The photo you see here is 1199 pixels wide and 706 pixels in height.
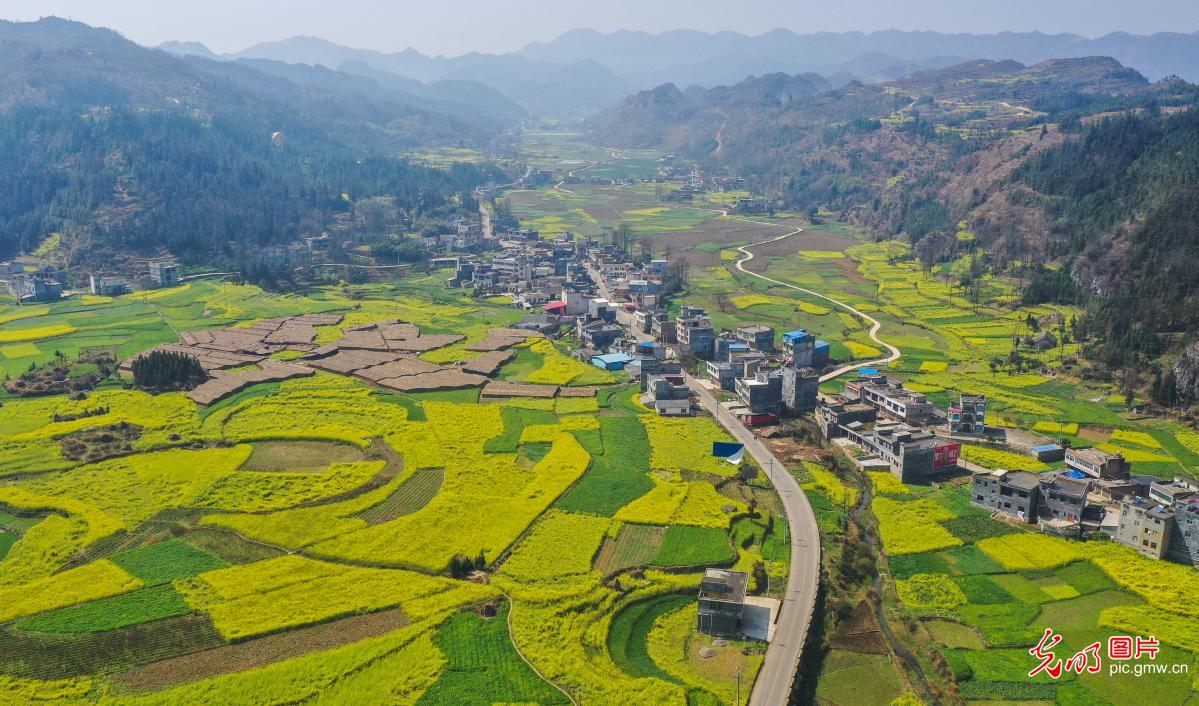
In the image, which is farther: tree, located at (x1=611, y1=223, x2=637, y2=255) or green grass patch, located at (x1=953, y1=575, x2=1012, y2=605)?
tree, located at (x1=611, y1=223, x2=637, y2=255)

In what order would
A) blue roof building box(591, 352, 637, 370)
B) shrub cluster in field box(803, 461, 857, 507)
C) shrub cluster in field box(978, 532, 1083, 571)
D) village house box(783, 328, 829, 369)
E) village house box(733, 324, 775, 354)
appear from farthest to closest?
village house box(733, 324, 775, 354)
blue roof building box(591, 352, 637, 370)
village house box(783, 328, 829, 369)
shrub cluster in field box(803, 461, 857, 507)
shrub cluster in field box(978, 532, 1083, 571)

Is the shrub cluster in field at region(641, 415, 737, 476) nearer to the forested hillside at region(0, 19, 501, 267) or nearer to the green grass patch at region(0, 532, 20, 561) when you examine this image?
the green grass patch at region(0, 532, 20, 561)

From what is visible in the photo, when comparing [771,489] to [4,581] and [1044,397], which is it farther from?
[4,581]

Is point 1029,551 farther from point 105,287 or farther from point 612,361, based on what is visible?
point 105,287

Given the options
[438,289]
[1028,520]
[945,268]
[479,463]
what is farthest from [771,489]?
[945,268]

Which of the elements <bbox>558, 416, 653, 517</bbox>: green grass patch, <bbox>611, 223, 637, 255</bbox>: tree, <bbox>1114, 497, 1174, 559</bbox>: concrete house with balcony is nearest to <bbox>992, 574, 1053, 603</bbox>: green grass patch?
<bbox>1114, 497, 1174, 559</bbox>: concrete house with balcony

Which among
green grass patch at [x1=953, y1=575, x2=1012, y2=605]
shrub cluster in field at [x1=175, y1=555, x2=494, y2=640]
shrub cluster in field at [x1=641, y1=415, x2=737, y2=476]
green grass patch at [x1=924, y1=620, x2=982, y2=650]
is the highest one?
shrub cluster in field at [x1=175, y1=555, x2=494, y2=640]
